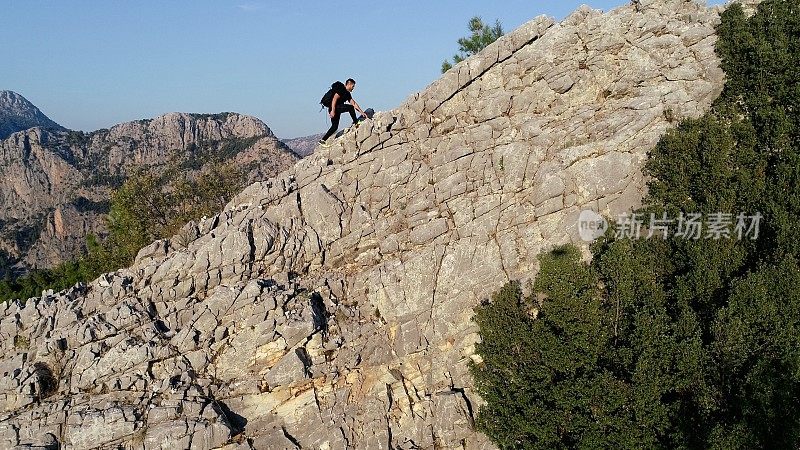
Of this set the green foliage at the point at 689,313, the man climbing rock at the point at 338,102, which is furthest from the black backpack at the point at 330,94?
the green foliage at the point at 689,313

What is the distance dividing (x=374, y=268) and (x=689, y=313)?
13.6 m

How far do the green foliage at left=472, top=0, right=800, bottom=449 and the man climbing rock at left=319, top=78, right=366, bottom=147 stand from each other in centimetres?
1247

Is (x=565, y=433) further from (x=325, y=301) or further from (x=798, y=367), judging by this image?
(x=325, y=301)

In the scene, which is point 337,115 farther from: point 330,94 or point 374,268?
point 374,268

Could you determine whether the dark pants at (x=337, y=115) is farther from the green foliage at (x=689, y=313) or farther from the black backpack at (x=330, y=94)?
the green foliage at (x=689, y=313)

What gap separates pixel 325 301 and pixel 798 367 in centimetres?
1887

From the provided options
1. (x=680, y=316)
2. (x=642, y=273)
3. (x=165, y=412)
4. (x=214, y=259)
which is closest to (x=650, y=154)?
(x=642, y=273)

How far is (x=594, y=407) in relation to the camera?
836 inches

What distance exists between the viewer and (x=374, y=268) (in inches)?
1061

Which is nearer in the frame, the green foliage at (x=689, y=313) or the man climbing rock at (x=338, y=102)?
the green foliage at (x=689, y=313)

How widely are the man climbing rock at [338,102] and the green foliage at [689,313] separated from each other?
1247 centimetres

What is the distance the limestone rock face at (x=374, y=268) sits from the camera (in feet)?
78.9

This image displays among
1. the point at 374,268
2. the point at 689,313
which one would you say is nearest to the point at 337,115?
the point at 374,268

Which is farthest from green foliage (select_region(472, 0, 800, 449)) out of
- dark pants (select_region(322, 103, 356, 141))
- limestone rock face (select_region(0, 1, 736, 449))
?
dark pants (select_region(322, 103, 356, 141))
